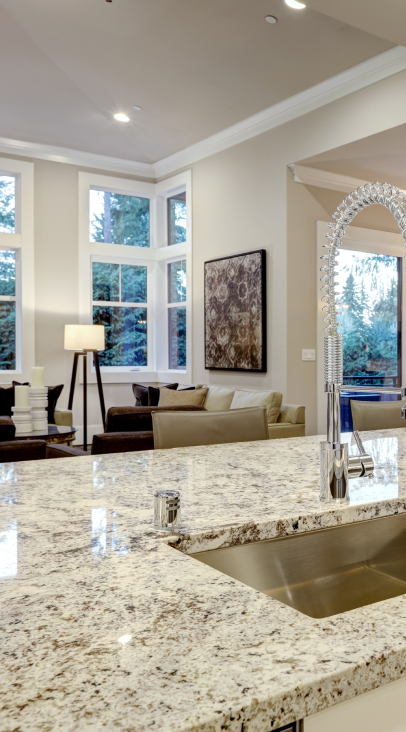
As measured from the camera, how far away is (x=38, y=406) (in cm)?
426

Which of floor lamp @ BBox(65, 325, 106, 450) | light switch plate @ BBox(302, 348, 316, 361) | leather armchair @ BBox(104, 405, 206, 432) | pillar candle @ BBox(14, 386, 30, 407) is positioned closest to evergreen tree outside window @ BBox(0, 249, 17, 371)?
floor lamp @ BBox(65, 325, 106, 450)

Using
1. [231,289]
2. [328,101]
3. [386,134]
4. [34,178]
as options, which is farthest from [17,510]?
[34,178]

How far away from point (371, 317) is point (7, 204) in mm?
3968

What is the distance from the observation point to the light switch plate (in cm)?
516

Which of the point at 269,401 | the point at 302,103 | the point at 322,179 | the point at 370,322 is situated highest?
the point at 302,103

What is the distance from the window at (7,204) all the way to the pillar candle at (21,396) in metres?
2.77

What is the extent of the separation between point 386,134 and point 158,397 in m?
2.75

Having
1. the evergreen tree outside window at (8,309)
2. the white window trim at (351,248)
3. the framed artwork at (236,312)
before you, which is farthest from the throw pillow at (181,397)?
the evergreen tree outside window at (8,309)

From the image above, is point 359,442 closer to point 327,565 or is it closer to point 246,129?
point 327,565

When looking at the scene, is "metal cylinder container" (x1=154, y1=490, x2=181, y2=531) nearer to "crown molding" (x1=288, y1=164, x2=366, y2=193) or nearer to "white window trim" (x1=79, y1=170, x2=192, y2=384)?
"crown molding" (x1=288, y1=164, x2=366, y2=193)

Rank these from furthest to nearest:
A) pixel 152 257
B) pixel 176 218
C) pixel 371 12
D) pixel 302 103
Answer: pixel 152 257 < pixel 176 218 < pixel 302 103 < pixel 371 12

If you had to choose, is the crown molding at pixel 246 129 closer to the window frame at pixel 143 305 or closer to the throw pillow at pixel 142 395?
the window frame at pixel 143 305

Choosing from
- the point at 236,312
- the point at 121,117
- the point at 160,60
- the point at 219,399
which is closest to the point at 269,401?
the point at 219,399

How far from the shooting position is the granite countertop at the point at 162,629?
416 millimetres
